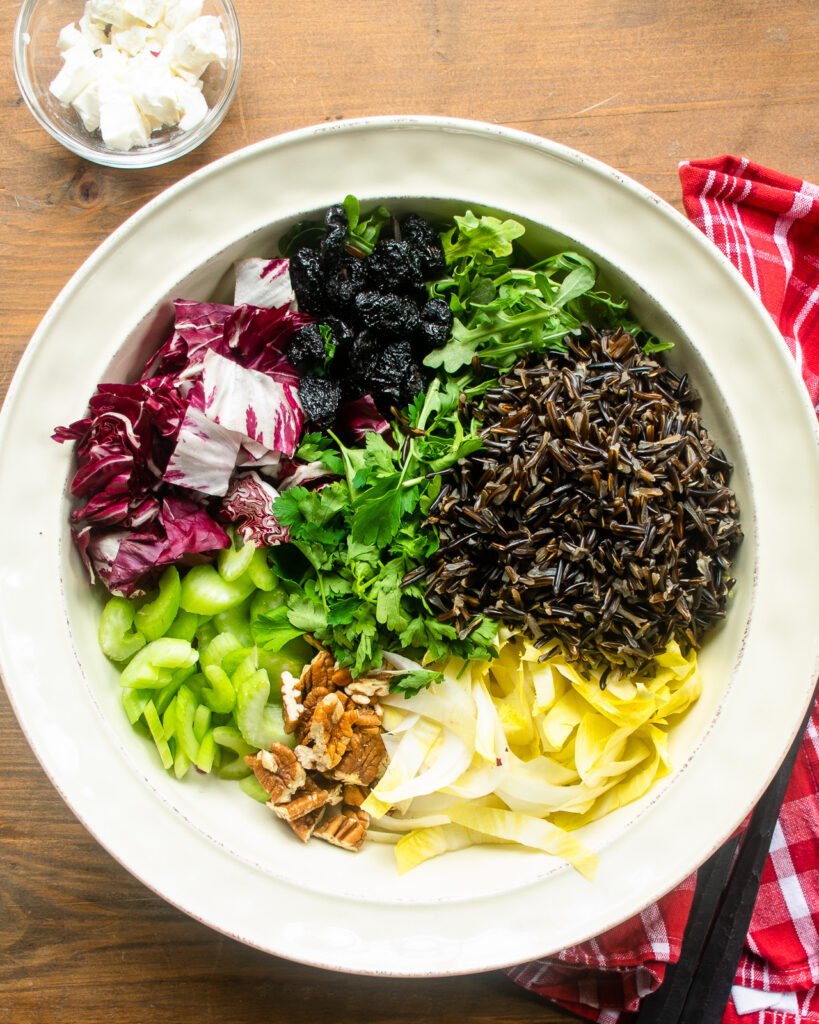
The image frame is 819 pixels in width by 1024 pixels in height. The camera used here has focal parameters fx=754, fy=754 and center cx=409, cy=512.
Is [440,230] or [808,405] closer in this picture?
[808,405]

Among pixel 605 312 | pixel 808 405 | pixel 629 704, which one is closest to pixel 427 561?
pixel 629 704

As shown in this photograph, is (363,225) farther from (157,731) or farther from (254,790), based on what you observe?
(254,790)

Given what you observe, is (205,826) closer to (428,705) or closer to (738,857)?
(428,705)

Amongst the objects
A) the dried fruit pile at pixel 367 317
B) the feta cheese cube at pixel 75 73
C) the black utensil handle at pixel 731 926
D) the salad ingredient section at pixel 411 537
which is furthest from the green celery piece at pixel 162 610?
the black utensil handle at pixel 731 926

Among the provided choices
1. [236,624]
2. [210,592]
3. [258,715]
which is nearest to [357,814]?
[258,715]

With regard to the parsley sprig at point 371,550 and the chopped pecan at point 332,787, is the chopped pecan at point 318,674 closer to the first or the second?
the parsley sprig at point 371,550
